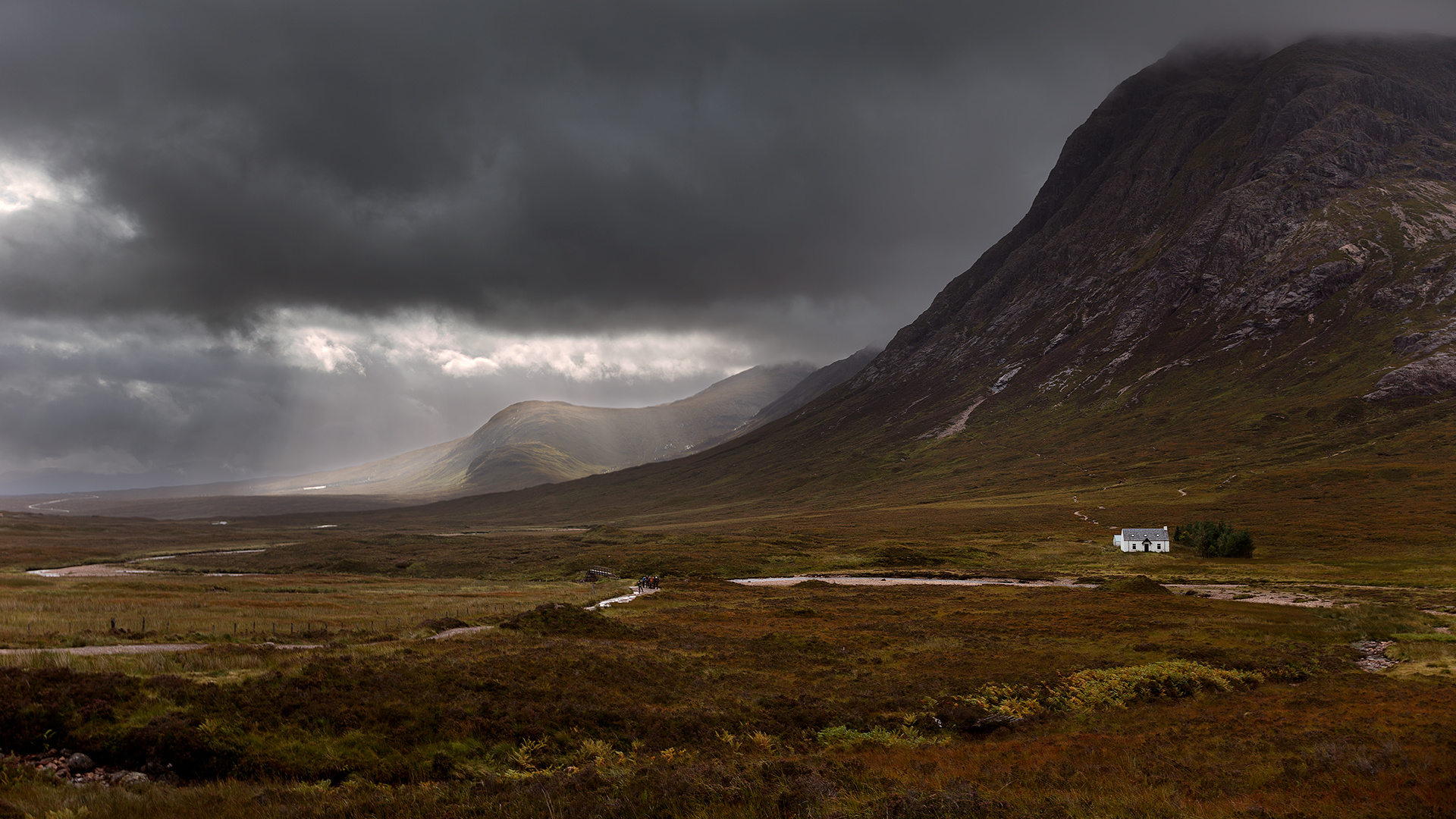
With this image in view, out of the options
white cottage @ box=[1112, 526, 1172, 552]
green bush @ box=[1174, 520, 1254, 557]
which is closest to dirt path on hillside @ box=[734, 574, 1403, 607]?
green bush @ box=[1174, 520, 1254, 557]

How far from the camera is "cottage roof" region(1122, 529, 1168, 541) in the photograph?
108 metres

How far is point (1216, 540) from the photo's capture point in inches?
3957

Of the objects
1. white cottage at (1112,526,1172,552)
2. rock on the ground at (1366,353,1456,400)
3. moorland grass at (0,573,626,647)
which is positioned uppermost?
rock on the ground at (1366,353,1456,400)

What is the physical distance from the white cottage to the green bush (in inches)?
139

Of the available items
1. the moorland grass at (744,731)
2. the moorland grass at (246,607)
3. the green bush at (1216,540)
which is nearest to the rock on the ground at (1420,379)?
the green bush at (1216,540)

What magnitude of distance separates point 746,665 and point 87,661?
27.5m

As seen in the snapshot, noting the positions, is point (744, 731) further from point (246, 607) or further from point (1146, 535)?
point (1146, 535)

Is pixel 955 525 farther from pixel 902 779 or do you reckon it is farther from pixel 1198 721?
pixel 902 779

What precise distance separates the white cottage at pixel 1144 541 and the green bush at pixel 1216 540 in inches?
139

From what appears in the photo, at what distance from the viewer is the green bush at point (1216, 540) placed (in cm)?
9700

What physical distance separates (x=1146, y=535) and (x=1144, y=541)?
4.63ft

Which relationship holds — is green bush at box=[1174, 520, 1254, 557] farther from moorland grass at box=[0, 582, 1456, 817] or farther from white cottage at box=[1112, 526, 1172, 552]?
moorland grass at box=[0, 582, 1456, 817]

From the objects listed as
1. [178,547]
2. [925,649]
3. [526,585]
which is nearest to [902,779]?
[925,649]

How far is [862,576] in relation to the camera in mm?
93938
